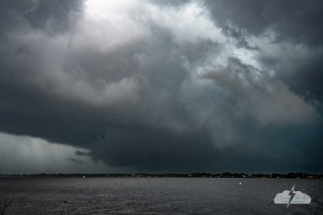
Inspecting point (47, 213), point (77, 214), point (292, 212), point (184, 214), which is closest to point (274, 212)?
point (292, 212)

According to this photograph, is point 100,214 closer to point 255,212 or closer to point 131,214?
point 131,214

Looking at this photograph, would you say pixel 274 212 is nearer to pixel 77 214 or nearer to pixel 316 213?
pixel 316 213

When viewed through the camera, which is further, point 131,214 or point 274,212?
point 274,212

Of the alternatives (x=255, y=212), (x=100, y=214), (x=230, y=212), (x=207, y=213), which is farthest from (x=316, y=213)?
(x=100, y=214)

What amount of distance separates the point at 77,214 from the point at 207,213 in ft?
115

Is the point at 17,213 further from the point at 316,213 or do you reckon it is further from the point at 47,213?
the point at 316,213

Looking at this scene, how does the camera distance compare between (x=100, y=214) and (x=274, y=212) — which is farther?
(x=274, y=212)

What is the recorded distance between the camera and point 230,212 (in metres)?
65.7

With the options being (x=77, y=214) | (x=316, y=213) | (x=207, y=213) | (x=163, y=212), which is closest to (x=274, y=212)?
(x=316, y=213)

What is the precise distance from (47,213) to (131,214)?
78.8ft

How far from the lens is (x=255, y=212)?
215ft

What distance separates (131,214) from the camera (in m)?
61.8

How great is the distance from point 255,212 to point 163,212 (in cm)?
2568

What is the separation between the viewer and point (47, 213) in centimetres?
6519
